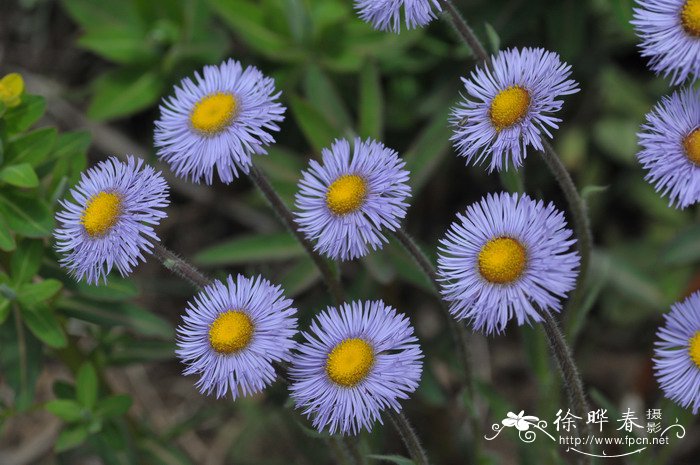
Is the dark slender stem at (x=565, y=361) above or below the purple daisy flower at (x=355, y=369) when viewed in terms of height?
above

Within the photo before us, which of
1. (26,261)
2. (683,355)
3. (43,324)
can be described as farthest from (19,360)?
(683,355)

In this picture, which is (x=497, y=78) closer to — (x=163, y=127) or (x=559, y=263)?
(x=559, y=263)

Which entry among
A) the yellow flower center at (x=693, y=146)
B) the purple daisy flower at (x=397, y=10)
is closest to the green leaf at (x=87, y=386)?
the purple daisy flower at (x=397, y=10)

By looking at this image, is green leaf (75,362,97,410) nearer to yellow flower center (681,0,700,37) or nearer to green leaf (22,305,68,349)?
green leaf (22,305,68,349)

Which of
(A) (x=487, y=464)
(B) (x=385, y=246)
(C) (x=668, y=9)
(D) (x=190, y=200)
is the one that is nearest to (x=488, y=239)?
(C) (x=668, y=9)

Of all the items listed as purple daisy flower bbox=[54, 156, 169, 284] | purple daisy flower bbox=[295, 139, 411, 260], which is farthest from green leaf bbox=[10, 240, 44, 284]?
purple daisy flower bbox=[295, 139, 411, 260]

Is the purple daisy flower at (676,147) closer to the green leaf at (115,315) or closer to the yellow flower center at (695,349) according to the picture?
the yellow flower center at (695,349)

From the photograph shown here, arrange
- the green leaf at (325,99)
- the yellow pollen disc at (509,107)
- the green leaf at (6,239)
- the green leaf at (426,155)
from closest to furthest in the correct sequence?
the yellow pollen disc at (509,107)
the green leaf at (6,239)
the green leaf at (426,155)
the green leaf at (325,99)
